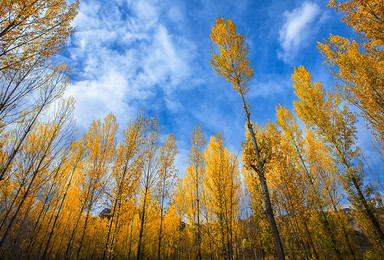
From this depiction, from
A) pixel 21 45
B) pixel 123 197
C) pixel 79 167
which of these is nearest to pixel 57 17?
pixel 21 45

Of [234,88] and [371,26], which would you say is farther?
[234,88]

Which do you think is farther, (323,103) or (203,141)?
(203,141)

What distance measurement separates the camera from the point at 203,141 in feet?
51.1

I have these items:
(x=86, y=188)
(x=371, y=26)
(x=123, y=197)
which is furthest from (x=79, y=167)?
(x=371, y=26)

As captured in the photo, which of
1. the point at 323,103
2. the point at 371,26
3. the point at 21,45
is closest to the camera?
the point at 21,45

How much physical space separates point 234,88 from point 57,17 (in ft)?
23.7

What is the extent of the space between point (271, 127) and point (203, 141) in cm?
615

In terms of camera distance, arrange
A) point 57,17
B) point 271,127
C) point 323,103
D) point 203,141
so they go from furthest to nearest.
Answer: point 203,141
point 271,127
point 323,103
point 57,17

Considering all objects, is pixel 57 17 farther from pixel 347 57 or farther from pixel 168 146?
pixel 347 57

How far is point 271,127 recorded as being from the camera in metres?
14.4

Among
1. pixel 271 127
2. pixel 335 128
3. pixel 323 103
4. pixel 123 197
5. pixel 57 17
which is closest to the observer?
pixel 57 17

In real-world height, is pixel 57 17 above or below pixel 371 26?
below

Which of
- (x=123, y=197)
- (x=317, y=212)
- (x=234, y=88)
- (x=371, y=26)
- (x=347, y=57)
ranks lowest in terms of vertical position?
(x=317, y=212)

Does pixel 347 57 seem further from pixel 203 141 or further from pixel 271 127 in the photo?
pixel 203 141
